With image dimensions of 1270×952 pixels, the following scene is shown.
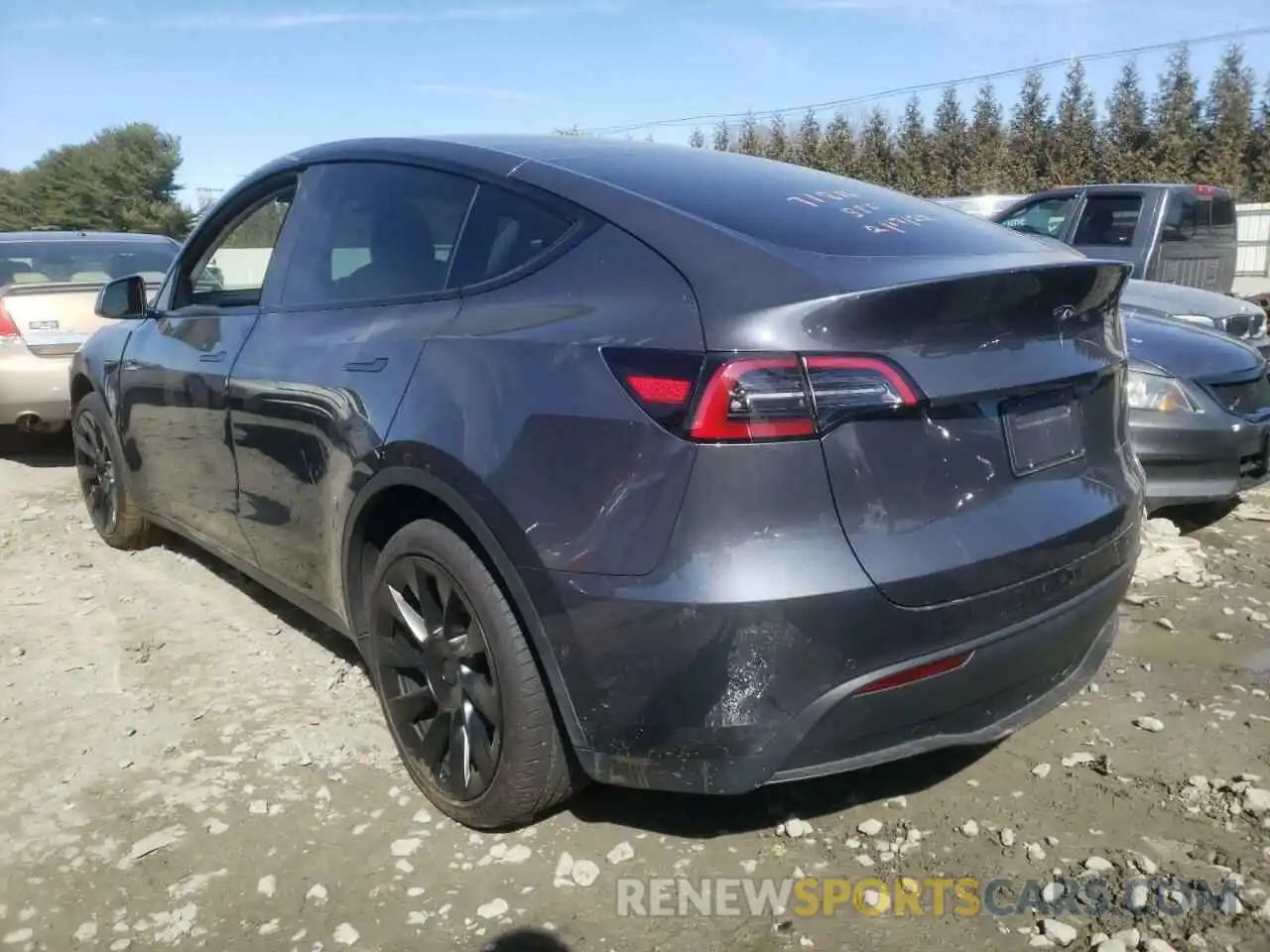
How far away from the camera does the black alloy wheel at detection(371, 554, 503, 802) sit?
2.58 meters

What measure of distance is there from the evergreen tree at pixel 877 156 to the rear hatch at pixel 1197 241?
16.9m

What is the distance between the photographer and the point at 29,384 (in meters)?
6.61

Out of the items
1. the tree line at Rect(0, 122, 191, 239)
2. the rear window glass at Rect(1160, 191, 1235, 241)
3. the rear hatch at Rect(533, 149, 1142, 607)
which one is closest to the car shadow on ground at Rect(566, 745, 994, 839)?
the rear hatch at Rect(533, 149, 1142, 607)

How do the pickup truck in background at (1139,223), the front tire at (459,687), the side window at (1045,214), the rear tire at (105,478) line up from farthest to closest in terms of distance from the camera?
the side window at (1045,214)
the pickup truck in background at (1139,223)
the rear tire at (105,478)
the front tire at (459,687)

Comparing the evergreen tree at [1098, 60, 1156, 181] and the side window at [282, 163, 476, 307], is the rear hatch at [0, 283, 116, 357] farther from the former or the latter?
the evergreen tree at [1098, 60, 1156, 181]

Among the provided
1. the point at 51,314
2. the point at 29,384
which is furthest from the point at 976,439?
the point at 51,314

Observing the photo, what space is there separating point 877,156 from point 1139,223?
18655mm

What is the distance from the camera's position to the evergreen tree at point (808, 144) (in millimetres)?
28281

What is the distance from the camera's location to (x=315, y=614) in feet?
11.1

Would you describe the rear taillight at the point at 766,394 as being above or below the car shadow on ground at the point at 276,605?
above

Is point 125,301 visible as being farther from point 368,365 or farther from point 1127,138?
point 1127,138

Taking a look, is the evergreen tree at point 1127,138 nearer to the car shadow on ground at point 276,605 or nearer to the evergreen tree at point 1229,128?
the evergreen tree at point 1229,128

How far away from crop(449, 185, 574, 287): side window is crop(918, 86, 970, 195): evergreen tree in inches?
959

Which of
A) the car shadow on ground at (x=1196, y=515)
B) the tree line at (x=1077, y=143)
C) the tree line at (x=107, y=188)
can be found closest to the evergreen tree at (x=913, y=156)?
the tree line at (x=1077, y=143)
